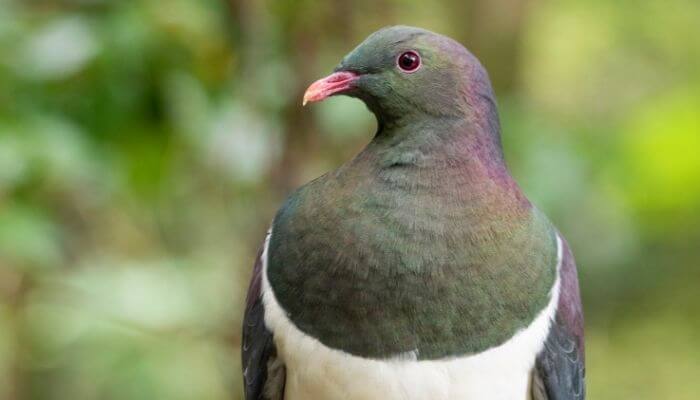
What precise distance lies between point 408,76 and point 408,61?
29 mm

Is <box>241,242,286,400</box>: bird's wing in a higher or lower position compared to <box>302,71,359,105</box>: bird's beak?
lower

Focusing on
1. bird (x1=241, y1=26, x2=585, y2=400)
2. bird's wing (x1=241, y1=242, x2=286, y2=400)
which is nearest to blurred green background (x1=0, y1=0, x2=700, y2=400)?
bird's wing (x1=241, y1=242, x2=286, y2=400)

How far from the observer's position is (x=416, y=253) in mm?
2236

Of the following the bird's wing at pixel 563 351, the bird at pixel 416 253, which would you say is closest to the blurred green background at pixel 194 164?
the bird's wing at pixel 563 351

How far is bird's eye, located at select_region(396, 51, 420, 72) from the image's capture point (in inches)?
91.0

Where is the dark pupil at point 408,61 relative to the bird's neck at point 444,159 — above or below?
Result: above

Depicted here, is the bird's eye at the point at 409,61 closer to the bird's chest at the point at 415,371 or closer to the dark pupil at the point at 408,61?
the dark pupil at the point at 408,61

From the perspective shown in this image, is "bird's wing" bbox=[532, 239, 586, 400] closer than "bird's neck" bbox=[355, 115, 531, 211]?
No

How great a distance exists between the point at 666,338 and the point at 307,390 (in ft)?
10.1

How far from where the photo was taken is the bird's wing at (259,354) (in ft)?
8.18

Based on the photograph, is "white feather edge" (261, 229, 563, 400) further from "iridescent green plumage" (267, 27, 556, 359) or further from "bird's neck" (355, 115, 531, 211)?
"bird's neck" (355, 115, 531, 211)

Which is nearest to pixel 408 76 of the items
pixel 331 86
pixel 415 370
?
pixel 331 86

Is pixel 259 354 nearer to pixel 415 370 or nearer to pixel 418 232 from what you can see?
pixel 415 370

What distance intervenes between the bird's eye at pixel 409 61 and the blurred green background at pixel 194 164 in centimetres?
87
